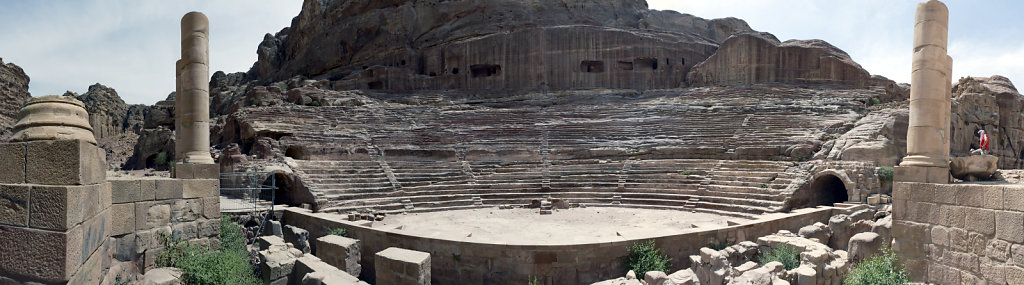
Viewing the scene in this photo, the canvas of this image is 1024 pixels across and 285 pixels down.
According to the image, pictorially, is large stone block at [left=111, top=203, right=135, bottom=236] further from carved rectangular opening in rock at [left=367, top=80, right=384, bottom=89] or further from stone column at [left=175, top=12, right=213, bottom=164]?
carved rectangular opening in rock at [left=367, top=80, right=384, bottom=89]

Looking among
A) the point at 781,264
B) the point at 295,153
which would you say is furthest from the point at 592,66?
the point at 781,264

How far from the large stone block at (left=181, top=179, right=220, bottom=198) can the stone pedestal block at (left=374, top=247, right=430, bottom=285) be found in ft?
9.20

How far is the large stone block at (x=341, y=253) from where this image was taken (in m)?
8.06

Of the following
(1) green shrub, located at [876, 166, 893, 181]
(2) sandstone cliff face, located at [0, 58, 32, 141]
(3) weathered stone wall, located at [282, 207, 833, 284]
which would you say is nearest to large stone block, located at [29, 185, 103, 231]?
(3) weathered stone wall, located at [282, 207, 833, 284]

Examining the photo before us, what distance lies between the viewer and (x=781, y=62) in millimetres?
29750

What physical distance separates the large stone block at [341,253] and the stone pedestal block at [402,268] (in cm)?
163

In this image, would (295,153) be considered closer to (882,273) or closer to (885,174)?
(882,273)

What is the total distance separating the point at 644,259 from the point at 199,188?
24.4ft

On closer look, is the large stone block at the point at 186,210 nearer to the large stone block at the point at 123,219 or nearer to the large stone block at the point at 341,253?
the large stone block at the point at 123,219

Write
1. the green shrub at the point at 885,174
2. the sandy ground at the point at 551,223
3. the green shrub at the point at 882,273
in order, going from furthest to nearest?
the green shrub at the point at 885,174
the sandy ground at the point at 551,223
the green shrub at the point at 882,273

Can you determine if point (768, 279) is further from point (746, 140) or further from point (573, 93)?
point (573, 93)

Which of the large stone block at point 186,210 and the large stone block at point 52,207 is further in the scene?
the large stone block at point 186,210

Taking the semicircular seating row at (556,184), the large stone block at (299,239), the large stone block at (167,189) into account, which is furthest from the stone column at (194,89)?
the semicircular seating row at (556,184)

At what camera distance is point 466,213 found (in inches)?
537
